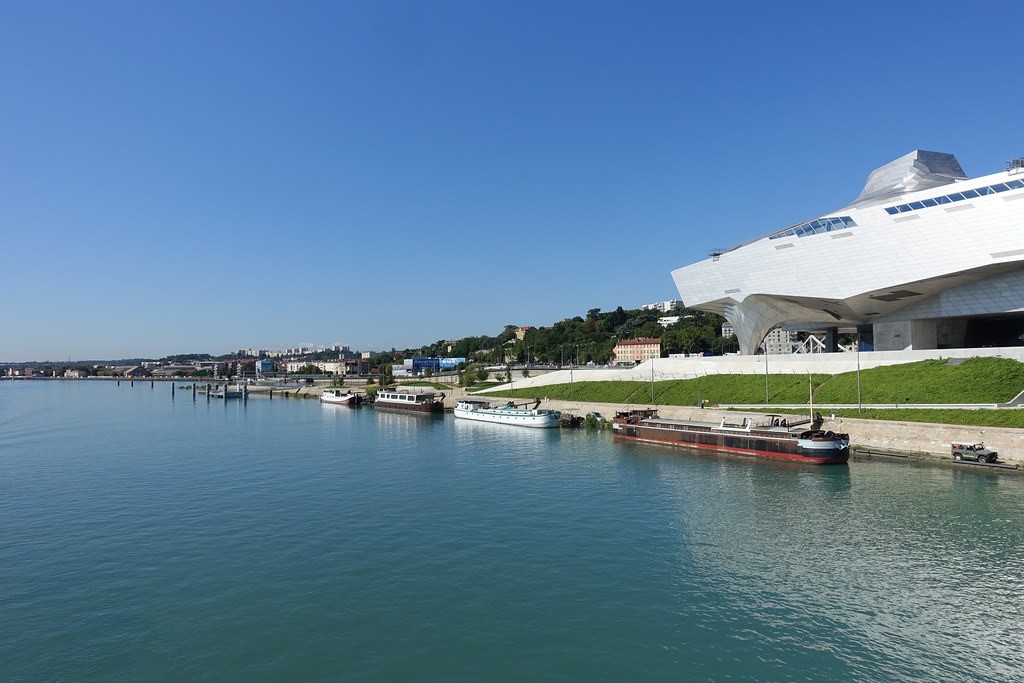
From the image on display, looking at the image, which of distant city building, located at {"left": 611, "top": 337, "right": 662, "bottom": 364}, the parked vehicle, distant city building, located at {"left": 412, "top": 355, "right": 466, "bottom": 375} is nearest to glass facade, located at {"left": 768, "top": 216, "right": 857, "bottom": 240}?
the parked vehicle

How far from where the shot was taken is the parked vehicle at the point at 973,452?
2962cm

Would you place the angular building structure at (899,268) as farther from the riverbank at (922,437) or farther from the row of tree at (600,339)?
the row of tree at (600,339)

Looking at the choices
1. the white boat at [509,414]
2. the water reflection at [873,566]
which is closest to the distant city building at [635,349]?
the white boat at [509,414]

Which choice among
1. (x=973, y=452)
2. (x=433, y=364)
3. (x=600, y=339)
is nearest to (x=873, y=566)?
(x=973, y=452)

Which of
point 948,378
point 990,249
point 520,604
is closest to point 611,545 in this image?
point 520,604

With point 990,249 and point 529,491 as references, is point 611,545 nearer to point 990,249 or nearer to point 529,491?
point 529,491

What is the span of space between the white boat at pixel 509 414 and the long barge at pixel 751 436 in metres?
8.57

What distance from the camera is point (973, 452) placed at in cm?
3000

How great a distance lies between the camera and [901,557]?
1791cm

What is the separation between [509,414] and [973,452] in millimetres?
37167

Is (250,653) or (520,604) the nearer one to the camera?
(250,653)

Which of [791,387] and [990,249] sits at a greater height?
[990,249]

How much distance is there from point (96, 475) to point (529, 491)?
82.3ft

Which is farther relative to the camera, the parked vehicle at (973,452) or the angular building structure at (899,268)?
the angular building structure at (899,268)
